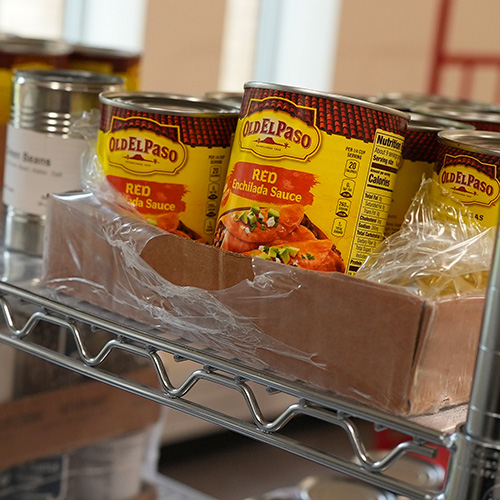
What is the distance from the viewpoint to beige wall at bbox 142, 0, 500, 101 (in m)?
2.87

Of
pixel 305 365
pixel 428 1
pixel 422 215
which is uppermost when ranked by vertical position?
pixel 428 1

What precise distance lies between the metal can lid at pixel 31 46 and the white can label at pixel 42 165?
0.22 metres

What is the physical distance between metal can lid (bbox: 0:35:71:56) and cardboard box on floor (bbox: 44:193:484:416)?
1.29ft

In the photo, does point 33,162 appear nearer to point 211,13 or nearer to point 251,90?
point 251,90

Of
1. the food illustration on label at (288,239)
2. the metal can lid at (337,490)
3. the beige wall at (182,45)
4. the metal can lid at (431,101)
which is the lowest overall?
the metal can lid at (337,490)

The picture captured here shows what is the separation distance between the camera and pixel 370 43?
3.37m

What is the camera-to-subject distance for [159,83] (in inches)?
112

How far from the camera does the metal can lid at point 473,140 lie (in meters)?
0.62

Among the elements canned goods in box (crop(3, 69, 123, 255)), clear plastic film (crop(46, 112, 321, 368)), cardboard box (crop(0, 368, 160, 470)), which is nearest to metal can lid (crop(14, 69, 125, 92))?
canned goods in box (crop(3, 69, 123, 255))

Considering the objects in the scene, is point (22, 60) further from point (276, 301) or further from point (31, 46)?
point (276, 301)

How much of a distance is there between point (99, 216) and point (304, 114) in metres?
0.22

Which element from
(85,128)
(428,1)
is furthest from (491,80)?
(85,128)

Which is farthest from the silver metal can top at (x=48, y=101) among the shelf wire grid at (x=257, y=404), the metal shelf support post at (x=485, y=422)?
the metal shelf support post at (x=485, y=422)

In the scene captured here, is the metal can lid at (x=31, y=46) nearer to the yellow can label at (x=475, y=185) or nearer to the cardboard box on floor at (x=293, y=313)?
the cardboard box on floor at (x=293, y=313)
